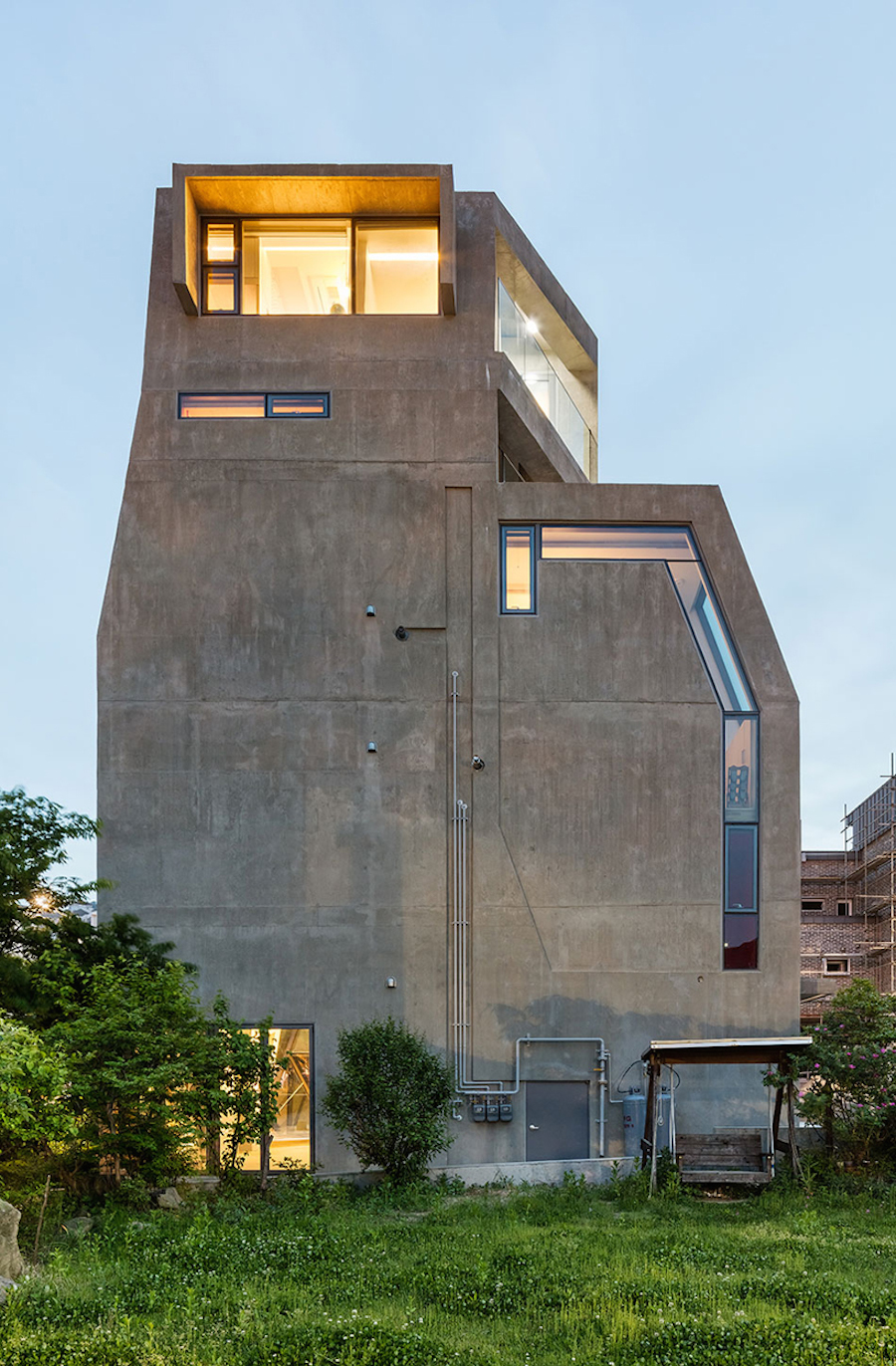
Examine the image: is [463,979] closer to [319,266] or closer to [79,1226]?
[79,1226]

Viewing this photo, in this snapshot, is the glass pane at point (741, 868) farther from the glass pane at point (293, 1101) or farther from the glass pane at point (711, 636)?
the glass pane at point (293, 1101)

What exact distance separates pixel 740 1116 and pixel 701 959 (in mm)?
2139

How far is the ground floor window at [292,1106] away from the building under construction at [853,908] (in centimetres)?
1825

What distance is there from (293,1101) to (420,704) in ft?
19.3

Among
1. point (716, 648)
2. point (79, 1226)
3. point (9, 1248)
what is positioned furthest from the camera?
point (716, 648)

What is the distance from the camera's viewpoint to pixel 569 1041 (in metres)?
14.9

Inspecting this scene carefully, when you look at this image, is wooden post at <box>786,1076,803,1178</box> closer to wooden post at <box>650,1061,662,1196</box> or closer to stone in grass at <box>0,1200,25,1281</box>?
wooden post at <box>650,1061,662,1196</box>

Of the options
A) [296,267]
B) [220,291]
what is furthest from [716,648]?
[220,291]

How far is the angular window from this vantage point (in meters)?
16.0

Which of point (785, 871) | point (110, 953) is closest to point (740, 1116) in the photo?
point (785, 871)

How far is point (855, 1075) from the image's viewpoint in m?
13.0

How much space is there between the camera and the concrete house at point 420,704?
49.4 feet

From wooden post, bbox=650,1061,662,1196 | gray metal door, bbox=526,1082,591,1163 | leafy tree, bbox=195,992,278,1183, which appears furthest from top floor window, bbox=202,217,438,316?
gray metal door, bbox=526,1082,591,1163

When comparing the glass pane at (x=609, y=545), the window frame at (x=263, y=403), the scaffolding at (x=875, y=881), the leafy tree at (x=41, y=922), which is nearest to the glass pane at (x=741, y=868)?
the glass pane at (x=609, y=545)
